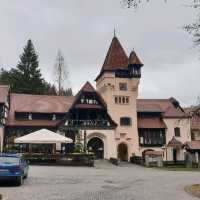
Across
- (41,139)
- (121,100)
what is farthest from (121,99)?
(41,139)

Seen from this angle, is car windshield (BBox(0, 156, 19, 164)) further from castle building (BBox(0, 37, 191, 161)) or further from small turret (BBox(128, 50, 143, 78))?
small turret (BBox(128, 50, 143, 78))

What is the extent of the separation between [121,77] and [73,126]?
1097 centimetres

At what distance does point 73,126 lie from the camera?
4969 centimetres

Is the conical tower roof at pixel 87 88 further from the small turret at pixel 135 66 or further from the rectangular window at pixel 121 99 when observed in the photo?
the small turret at pixel 135 66

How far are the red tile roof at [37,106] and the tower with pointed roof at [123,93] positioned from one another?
5853 mm

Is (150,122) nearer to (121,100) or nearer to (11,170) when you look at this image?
A: (121,100)

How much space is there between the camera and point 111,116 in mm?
53719

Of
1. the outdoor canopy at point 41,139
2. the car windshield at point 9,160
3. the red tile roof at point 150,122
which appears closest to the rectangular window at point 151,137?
the red tile roof at point 150,122

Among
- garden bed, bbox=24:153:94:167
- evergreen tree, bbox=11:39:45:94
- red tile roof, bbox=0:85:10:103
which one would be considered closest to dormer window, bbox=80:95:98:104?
red tile roof, bbox=0:85:10:103

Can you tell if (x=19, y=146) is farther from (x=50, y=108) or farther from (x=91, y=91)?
(x=91, y=91)

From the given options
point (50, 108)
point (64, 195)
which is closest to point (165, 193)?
point (64, 195)

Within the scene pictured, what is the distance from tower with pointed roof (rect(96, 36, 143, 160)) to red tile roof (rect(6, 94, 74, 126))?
5.85 metres

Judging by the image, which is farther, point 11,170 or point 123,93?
point 123,93

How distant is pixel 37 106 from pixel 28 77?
26812 mm
